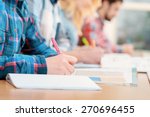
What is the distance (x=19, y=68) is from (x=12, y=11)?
19cm

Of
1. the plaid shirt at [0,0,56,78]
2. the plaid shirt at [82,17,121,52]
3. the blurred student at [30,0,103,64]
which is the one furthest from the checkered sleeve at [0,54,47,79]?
the plaid shirt at [82,17,121,52]

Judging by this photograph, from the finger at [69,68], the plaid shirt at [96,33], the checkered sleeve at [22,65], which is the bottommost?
the plaid shirt at [96,33]

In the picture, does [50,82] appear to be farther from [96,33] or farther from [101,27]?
[101,27]

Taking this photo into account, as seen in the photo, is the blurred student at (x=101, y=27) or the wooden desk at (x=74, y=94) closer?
the wooden desk at (x=74, y=94)

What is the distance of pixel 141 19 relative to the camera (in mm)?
3088

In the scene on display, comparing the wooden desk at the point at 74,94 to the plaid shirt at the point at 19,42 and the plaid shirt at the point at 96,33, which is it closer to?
the plaid shirt at the point at 19,42

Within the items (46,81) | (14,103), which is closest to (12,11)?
(46,81)

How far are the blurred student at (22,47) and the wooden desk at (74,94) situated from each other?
96 mm

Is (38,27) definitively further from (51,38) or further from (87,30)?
(87,30)

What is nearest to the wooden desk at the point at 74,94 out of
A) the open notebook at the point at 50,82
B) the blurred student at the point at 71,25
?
the open notebook at the point at 50,82

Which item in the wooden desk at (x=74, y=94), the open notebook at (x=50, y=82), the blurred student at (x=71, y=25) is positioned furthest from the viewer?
the blurred student at (x=71, y=25)

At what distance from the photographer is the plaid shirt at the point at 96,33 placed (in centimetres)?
230

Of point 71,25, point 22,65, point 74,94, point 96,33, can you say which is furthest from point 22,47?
point 96,33

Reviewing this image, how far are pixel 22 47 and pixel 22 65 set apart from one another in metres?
0.20
